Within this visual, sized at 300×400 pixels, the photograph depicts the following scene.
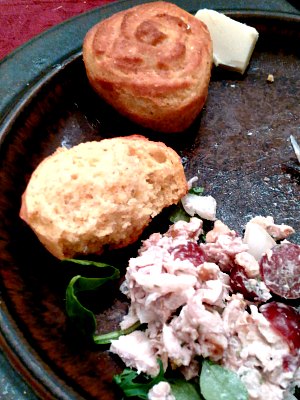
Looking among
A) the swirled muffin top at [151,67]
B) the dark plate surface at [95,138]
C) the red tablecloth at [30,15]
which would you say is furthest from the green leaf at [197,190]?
the red tablecloth at [30,15]

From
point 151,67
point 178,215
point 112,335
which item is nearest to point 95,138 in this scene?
point 151,67

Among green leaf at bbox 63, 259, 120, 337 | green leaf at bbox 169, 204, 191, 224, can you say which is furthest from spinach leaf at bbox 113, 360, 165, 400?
green leaf at bbox 169, 204, 191, 224

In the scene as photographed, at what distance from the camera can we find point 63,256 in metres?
1.40

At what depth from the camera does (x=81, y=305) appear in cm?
129

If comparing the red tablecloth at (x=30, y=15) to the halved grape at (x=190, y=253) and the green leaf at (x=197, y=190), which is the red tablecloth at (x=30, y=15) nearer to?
the green leaf at (x=197, y=190)

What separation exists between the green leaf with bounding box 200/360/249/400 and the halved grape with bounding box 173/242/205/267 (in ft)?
0.83

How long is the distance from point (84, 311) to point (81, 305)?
0.02m

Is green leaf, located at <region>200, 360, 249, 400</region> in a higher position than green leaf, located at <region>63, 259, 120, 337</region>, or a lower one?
lower

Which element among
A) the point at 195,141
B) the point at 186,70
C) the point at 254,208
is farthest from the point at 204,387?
the point at 186,70

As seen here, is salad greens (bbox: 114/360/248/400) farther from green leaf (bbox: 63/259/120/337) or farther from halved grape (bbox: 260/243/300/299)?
halved grape (bbox: 260/243/300/299)

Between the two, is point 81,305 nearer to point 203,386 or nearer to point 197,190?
point 203,386

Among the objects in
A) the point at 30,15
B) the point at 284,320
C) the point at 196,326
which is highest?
the point at 30,15

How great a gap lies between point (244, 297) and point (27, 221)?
596mm

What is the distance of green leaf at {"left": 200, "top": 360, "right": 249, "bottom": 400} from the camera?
120cm
